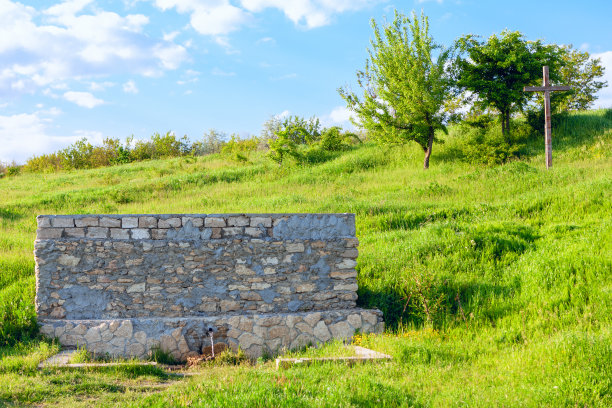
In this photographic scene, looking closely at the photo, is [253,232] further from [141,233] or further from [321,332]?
[321,332]

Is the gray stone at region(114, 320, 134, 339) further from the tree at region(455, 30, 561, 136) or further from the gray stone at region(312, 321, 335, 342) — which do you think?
the tree at region(455, 30, 561, 136)

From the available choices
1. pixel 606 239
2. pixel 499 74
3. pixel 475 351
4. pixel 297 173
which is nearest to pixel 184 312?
pixel 475 351

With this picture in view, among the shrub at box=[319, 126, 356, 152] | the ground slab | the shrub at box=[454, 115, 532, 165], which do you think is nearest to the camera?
the ground slab

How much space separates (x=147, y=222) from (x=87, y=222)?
113 centimetres

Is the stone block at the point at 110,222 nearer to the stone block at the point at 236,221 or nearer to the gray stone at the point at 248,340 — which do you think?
the stone block at the point at 236,221

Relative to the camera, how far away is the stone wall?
8.54 m

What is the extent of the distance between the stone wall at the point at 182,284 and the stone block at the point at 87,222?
2 centimetres

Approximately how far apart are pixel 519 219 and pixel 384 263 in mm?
5065

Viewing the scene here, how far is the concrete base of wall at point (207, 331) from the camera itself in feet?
27.7

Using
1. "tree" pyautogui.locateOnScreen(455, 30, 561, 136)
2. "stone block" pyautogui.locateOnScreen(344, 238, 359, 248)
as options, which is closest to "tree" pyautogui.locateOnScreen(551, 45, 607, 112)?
"tree" pyautogui.locateOnScreen(455, 30, 561, 136)

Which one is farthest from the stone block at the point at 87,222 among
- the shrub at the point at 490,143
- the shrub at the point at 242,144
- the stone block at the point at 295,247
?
the shrub at the point at 242,144

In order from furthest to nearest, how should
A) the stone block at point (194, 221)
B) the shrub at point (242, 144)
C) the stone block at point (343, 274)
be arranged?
the shrub at point (242, 144)
the stone block at point (343, 274)
the stone block at point (194, 221)

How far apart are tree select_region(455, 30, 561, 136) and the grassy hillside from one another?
13.3ft

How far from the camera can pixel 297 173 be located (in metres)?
23.0
